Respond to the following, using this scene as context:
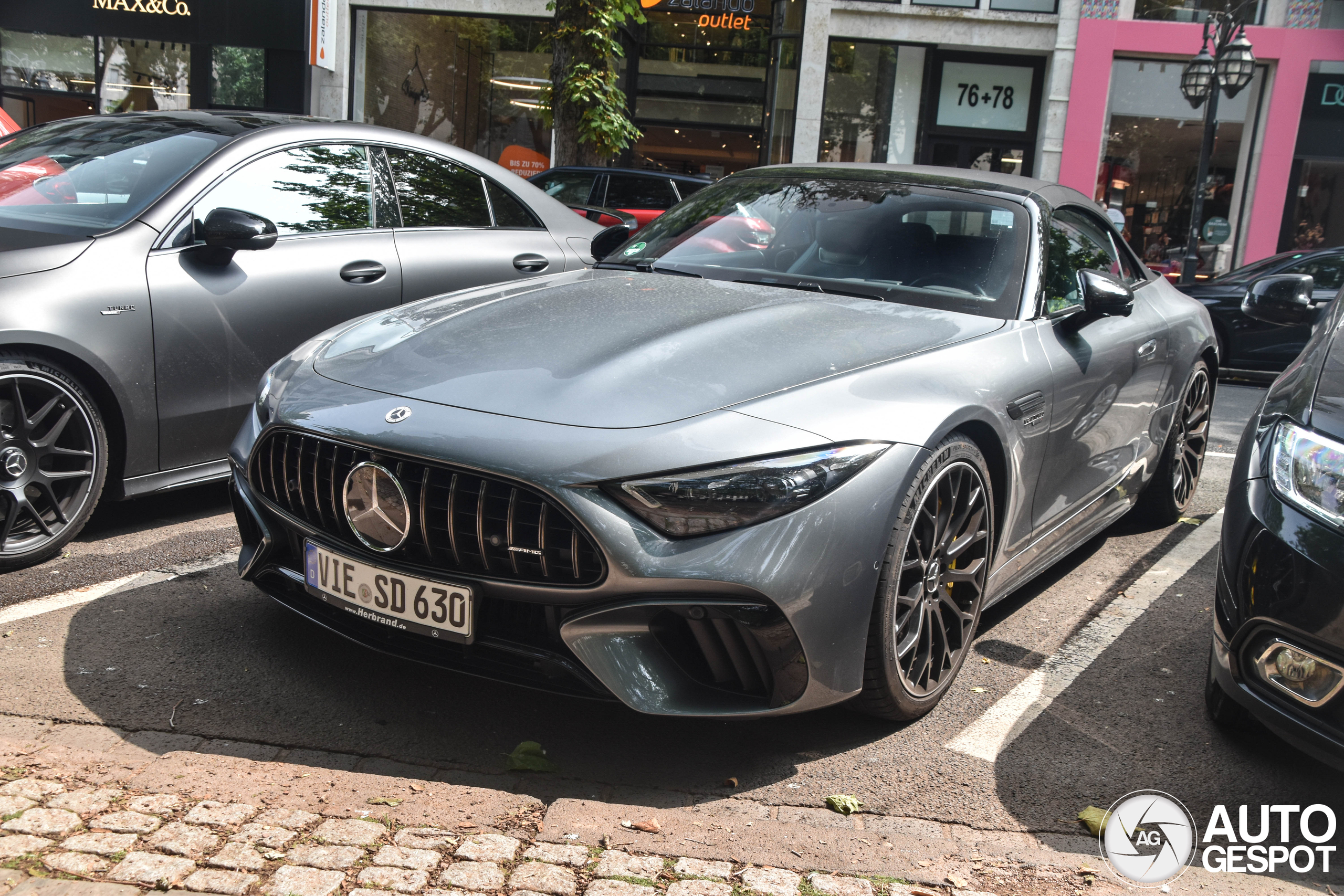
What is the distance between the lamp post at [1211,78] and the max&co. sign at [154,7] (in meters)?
15.1

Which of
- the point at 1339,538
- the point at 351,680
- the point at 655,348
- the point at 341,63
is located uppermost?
the point at 341,63

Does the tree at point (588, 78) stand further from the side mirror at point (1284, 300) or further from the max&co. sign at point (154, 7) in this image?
the side mirror at point (1284, 300)

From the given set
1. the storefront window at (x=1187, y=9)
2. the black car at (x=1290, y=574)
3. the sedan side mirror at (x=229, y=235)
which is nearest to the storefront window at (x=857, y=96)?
the storefront window at (x=1187, y=9)

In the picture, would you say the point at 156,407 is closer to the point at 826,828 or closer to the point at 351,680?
the point at 351,680

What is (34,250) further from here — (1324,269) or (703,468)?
(1324,269)

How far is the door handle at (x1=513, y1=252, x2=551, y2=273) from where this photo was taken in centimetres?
538

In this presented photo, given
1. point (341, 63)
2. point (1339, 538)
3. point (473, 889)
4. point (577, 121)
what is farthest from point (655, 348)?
point (341, 63)

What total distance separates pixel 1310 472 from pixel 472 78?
59.1ft

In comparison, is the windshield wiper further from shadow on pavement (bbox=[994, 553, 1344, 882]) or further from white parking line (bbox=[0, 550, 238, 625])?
white parking line (bbox=[0, 550, 238, 625])

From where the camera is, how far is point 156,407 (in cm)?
401

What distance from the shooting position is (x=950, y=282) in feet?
12.0

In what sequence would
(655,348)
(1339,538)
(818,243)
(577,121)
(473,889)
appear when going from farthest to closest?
(577,121) < (818,243) < (655,348) < (1339,538) < (473,889)

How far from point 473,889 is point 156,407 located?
2501 millimetres

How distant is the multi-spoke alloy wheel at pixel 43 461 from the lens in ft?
11.9
